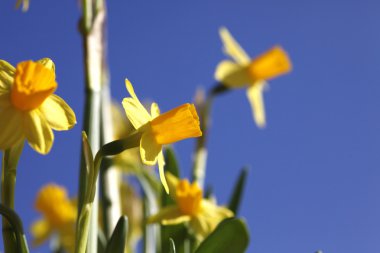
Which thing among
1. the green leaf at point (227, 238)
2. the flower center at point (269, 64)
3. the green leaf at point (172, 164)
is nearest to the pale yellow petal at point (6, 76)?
the green leaf at point (227, 238)

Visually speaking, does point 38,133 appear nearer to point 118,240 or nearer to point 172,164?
point 118,240

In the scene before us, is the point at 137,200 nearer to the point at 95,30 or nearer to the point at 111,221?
the point at 111,221

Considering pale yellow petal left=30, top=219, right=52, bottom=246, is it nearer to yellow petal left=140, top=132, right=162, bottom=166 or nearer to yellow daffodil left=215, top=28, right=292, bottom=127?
yellow daffodil left=215, top=28, right=292, bottom=127

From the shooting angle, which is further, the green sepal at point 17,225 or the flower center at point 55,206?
the flower center at point 55,206

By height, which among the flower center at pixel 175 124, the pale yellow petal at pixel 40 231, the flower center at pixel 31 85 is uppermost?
the flower center at pixel 31 85

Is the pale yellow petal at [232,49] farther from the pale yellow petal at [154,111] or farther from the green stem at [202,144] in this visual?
the pale yellow petal at [154,111]

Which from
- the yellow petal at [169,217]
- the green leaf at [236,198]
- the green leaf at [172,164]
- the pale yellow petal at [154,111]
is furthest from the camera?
the green leaf at [236,198]

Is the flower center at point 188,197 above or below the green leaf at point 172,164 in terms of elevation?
below

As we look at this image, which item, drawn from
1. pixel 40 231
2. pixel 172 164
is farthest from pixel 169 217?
pixel 40 231
